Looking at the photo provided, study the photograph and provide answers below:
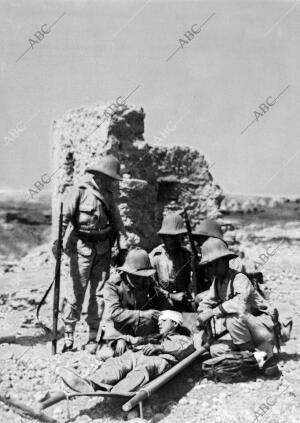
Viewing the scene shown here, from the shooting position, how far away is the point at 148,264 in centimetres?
547

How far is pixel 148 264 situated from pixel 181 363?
1.04 meters

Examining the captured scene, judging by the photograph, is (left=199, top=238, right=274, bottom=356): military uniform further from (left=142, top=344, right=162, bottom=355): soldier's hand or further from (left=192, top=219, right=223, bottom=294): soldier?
(left=192, top=219, right=223, bottom=294): soldier

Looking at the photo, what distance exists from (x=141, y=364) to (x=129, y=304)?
84cm

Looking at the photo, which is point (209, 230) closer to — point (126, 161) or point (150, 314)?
point (150, 314)

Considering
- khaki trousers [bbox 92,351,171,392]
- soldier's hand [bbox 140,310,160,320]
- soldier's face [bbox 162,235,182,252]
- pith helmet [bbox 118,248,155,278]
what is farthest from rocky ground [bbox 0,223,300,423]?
soldier's face [bbox 162,235,182,252]

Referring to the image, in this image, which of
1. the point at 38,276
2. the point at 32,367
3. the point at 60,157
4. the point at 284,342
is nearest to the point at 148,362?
the point at 32,367

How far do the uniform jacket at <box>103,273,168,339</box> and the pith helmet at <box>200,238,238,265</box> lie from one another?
2.41 feet

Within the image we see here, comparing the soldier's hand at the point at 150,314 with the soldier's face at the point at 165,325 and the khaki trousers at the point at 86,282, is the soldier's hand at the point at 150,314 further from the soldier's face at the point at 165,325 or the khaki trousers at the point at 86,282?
the khaki trousers at the point at 86,282

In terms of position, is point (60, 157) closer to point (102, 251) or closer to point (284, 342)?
point (102, 251)

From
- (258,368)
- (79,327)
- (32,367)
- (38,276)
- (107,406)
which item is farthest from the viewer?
(38,276)

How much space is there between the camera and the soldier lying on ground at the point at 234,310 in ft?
16.7

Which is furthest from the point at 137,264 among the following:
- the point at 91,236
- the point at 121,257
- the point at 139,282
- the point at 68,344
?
the point at 68,344

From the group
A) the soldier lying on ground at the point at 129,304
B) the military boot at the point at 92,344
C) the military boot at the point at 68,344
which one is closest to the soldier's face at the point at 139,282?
the soldier lying on ground at the point at 129,304

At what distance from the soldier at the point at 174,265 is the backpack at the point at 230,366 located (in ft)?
4.00
